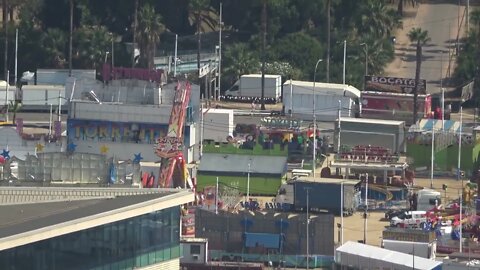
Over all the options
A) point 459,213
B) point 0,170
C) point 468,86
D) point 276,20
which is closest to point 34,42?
point 276,20

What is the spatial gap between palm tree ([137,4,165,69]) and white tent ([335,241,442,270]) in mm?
46108

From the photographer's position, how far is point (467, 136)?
9912cm

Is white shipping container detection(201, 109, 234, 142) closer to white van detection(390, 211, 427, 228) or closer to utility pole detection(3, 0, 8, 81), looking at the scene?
white van detection(390, 211, 427, 228)

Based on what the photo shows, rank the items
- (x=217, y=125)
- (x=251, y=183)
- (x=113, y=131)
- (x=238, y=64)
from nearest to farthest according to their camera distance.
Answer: (x=251, y=183) → (x=113, y=131) → (x=217, y=125) → (x=238, y=64)

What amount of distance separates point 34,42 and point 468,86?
22620mm

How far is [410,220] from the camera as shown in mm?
85250

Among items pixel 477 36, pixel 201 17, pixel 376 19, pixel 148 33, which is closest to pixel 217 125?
pixel 148 33

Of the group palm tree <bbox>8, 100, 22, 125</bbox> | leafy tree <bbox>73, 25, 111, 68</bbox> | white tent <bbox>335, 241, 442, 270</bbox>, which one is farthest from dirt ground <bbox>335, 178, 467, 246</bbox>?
leafy tree <bbox>73, 25, 111, 68</bbox>

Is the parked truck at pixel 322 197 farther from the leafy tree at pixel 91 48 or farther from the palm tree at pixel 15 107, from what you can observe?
the leafy tree at pixel 91 48

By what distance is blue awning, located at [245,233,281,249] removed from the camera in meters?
79.0

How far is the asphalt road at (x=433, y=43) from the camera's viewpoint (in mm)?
122562

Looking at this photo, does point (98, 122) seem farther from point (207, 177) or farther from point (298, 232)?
point (298, 232)

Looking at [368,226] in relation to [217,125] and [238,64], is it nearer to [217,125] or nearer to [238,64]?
[217,125]

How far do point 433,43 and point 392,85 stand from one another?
16.0 metres
